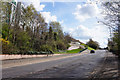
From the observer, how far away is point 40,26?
153ft

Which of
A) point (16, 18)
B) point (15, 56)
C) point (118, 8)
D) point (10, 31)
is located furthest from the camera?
point (16, 18)

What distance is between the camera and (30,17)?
43.2 metres

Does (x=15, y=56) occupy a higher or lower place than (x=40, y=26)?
lower

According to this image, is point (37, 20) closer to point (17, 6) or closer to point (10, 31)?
point (17, 6)

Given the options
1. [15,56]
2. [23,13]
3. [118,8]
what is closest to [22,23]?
[23,13]

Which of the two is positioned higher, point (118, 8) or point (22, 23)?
point (22, 23)

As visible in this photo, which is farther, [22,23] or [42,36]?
[42,36]

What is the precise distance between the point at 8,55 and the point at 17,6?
16859mm

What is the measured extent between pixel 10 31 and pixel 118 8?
25.6 meters

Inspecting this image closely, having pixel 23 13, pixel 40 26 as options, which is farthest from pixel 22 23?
pixel 40 26

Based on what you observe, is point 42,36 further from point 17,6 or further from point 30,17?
point 17,6

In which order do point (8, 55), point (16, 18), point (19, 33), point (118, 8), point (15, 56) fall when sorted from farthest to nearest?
point (16, 18) < point (19, 33) < point (15, 56) < point (8, 55) < point (118, 8)

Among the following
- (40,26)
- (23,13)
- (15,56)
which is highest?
(23,13)

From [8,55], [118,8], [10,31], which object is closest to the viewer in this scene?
[118,8]
